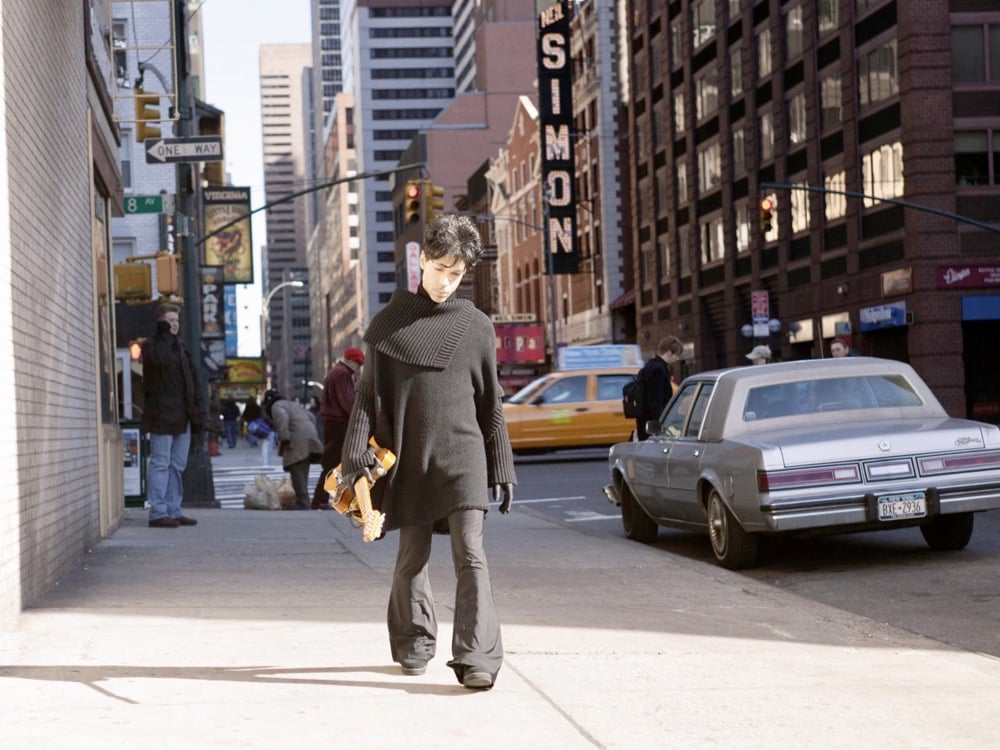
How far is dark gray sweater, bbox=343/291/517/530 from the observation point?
21.1 feet

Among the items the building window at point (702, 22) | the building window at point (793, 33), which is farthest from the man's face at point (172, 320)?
the building window at point (702, 22)

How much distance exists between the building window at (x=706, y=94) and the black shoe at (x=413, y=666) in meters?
49.2

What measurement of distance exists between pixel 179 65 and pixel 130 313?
25946 mm

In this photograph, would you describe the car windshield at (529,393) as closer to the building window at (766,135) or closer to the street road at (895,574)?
the street road at (895,574)

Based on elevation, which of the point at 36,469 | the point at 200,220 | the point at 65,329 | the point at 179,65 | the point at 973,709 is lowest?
the point at 973,709

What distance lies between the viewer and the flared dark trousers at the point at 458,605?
6250 mm

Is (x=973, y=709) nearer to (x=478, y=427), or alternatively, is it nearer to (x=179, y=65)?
(x=478, y=427)

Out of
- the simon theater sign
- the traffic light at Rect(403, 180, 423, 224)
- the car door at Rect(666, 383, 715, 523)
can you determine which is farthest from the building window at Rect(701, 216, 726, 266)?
the car door at Rect(666, 383, 715, 523)

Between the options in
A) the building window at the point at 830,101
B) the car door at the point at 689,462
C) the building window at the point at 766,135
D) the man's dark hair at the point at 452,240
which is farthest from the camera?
the building window at the point at 766,135

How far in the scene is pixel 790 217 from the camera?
48.0m

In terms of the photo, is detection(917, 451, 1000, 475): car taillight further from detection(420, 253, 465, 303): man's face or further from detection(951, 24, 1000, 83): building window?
A: detection(951, 24, 1000, 83): building window

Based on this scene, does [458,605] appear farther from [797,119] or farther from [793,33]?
[793,33]

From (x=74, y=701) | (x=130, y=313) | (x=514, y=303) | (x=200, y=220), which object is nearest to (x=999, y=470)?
(x=74, y=701)

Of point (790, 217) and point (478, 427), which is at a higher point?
point (790, 217)
